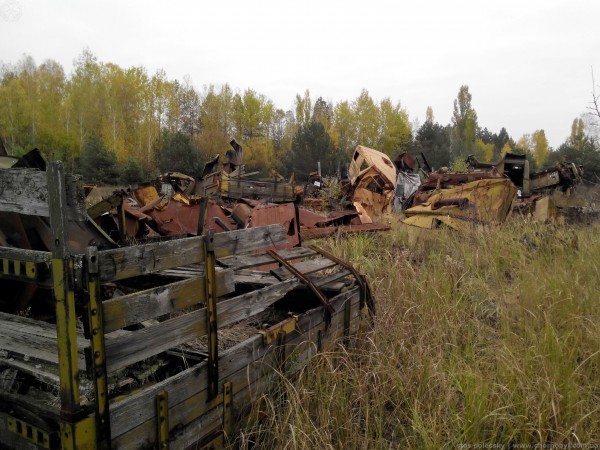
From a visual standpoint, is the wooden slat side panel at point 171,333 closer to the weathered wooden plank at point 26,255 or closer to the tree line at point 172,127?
the weathered wooden plank at point 26,255

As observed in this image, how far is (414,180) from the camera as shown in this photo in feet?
43.2

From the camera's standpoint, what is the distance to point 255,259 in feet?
8.49

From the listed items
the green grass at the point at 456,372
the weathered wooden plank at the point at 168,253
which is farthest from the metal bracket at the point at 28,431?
the green grass at the point at 456,372

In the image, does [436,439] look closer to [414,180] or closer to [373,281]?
[373,281]

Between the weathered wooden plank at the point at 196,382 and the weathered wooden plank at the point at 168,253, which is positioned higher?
the weathered wooden plank at the point at 168,253

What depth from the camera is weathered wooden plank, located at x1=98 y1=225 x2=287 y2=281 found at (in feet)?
4.82

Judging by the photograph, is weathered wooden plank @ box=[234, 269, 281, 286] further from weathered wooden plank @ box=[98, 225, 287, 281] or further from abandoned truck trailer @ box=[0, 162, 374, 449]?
weathered wooden plank @ box=[98, 225, 287, 281]

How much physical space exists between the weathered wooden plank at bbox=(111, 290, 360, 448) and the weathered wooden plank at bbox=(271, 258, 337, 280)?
0.31 m

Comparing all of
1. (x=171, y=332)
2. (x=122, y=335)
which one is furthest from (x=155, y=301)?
(x=122, y=335)

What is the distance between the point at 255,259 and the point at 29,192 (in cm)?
141

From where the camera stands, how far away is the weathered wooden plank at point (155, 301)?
4.75ft

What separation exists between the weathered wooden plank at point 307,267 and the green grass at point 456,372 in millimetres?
611

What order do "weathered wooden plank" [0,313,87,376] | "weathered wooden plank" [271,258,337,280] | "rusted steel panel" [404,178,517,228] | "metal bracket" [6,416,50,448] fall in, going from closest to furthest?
"metal bracket" [6,416,50,448]
"weathered wooden plank" [0,313,87,376]
"weathered wooden plank" [271,258,337,280]
"rusted steel panel" [404,178,517,228]

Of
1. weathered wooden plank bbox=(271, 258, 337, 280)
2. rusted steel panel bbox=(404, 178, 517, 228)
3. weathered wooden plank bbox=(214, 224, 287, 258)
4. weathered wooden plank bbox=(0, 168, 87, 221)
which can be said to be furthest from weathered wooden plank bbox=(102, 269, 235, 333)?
rusted steel panel bbox=(404, 178, 517, 228)
